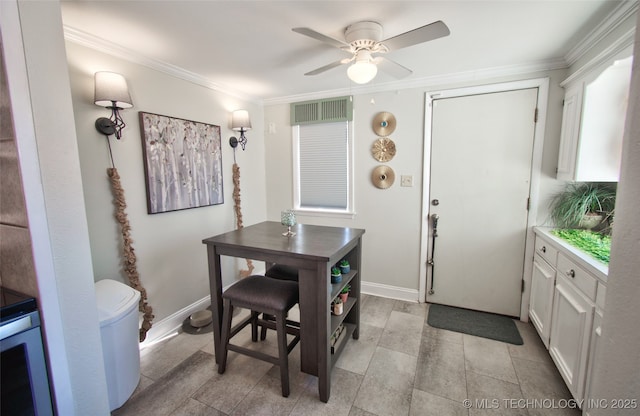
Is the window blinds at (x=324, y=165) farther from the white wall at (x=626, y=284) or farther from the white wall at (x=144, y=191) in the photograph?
the white wall at (x=626, y=284)

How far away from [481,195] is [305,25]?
6.95 ft

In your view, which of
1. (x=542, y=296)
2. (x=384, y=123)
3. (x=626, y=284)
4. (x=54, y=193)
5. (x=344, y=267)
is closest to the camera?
(x=626, y=284)

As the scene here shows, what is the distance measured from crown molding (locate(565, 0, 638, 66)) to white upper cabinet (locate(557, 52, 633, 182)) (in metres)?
0.19

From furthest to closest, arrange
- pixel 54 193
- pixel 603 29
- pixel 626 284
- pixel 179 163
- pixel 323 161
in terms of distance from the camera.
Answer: pixel 323 161, pixel 179 163, pixel 603 29, pixel 54 193, pixel 626 284

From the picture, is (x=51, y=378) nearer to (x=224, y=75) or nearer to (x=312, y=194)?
(x=224, y=75)

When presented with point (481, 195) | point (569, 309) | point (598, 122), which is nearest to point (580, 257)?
point (569, 309)

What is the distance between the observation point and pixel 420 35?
4.68ft

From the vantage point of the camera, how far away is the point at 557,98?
2.29m

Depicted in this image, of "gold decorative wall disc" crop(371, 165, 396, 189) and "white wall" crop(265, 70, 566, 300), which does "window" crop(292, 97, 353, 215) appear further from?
"gold decorative wall disc" crop(371, 165, 396, 189)

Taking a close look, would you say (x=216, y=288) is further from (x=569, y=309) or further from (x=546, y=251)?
(x=546, y=251)

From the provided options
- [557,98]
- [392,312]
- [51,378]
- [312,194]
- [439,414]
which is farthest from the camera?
[312,194]

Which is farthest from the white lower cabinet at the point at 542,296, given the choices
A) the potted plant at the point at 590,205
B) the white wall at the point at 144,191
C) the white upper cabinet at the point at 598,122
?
the white wall at the point at 144,191

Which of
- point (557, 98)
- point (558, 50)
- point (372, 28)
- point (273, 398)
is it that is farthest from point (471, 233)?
point (273, 398)

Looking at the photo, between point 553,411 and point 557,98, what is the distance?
231 centimetres
